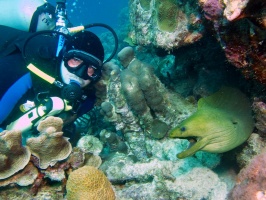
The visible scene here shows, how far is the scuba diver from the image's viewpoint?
3869mm

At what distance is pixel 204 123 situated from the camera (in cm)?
300

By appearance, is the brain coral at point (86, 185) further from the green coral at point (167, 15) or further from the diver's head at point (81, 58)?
the green coral at point (167, 15)

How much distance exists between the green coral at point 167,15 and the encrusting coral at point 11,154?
260 centimetres

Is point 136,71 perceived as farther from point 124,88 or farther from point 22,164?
point 22,164

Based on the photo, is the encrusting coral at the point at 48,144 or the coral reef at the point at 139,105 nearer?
the encrusting coral at the point at 48,144

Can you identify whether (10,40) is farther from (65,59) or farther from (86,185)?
(86,185)

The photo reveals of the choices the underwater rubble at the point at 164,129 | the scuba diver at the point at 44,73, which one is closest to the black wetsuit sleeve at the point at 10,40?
the scuba diver at the point at 44,73

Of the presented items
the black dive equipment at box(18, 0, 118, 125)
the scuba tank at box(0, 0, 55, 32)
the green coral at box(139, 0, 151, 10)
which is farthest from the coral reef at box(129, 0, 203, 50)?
the scuba tank at box(0, 0, 55, 32)

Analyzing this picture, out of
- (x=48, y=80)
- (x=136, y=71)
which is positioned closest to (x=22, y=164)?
(x=48, y=80)

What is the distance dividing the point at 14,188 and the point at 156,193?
191 cm

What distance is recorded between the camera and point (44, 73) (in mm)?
4023

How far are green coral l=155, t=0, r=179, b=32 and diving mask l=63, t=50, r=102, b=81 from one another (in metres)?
1.27

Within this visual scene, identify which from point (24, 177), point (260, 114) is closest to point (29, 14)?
point (24, 177)

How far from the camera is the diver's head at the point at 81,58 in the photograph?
405 centimetres
